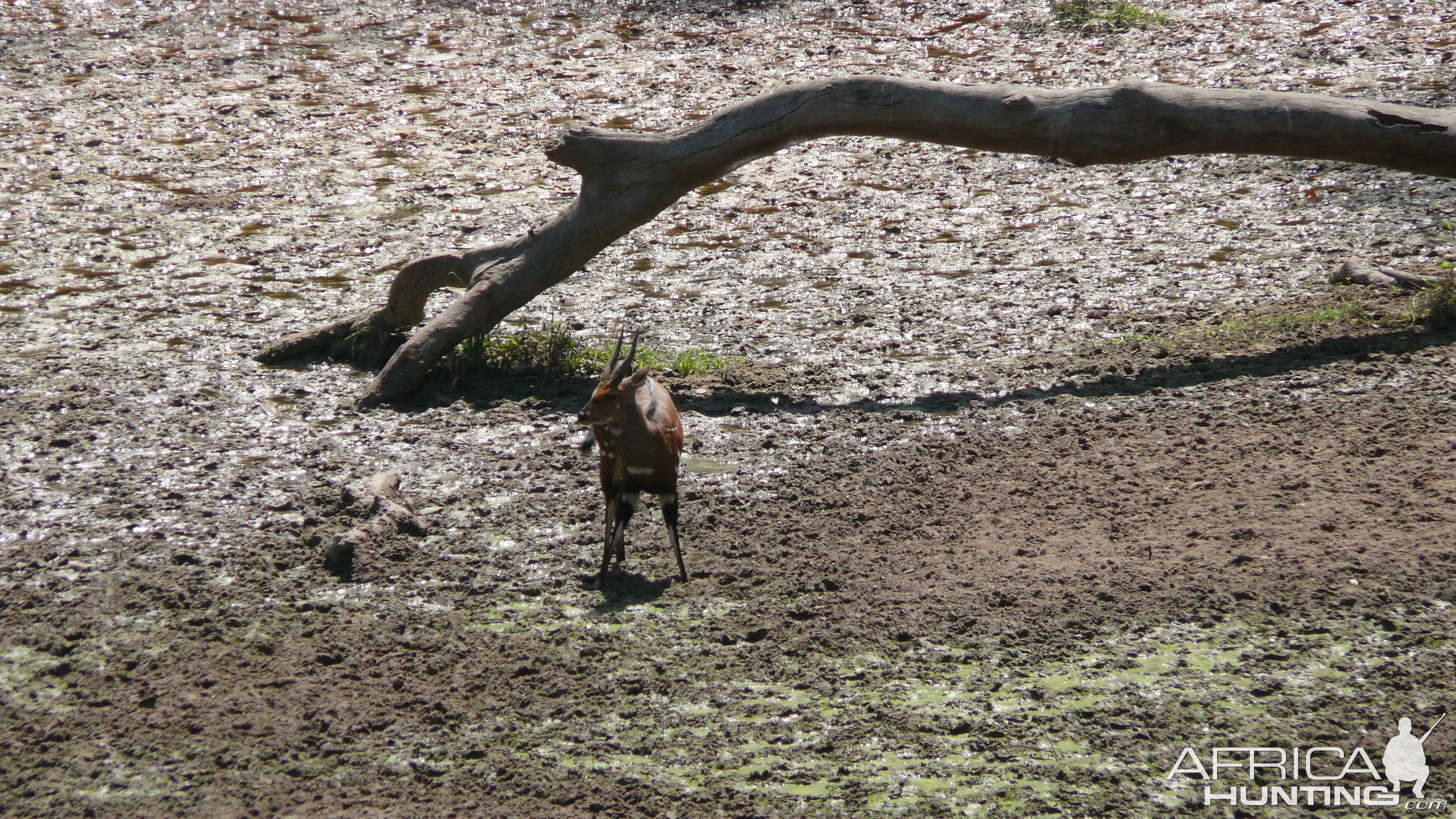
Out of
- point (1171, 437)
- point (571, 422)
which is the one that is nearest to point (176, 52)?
point (571, 422)

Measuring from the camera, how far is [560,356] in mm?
6680

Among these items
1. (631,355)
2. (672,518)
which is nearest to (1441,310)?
(672,518)

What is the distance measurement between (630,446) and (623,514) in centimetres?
30

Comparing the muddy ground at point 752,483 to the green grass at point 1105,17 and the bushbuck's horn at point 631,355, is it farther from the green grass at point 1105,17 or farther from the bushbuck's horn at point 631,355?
the green grass at point 1105,17

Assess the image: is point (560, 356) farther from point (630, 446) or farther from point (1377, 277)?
point (1377, 277)

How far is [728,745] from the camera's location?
12.9ft

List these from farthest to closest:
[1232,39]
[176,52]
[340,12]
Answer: [340,12] → [176,52] → [1232,39]

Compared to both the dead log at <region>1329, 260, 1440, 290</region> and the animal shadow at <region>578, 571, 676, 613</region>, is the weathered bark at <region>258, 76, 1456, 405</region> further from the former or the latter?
the animal shadow at <region>578, 571, 676, 613</region>

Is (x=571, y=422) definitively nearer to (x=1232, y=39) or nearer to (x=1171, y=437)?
(x=1171, y=437)

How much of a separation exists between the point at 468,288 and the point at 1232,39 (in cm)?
786

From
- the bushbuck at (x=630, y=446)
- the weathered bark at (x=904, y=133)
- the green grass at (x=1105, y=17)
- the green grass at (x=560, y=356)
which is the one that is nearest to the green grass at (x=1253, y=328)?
the weathered bark at (x=904, y=133)

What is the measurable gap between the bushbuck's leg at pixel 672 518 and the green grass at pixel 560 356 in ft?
6.05

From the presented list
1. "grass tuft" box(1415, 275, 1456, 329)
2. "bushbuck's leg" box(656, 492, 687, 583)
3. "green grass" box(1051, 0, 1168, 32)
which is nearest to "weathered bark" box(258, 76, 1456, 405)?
"grass tuft" box(1415, 275, 1456, 329)

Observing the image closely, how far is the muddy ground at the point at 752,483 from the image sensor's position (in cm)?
389
